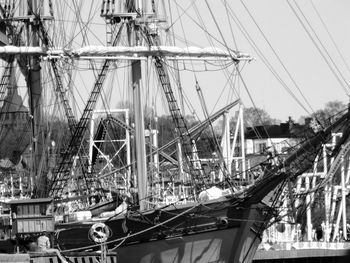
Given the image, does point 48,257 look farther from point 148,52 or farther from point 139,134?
point 148,52

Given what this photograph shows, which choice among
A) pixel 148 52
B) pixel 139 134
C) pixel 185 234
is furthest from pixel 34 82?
pixel 185 234

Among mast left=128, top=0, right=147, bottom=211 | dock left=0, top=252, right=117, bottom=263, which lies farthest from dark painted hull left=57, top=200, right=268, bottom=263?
dock left=0, top=252, right=117, bottom=263

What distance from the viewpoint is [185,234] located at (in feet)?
226

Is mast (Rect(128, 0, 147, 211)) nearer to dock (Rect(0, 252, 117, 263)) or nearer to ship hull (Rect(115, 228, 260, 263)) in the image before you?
ship hull (Rect(115, 228, 260, 263))

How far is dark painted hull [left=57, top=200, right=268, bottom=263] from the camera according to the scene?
6800cm

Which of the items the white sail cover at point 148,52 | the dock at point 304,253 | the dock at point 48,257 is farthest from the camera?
the dock at point 304,253

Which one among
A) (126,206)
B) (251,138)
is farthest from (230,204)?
(251,138)

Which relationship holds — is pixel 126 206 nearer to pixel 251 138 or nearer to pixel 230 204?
pixel 230 204

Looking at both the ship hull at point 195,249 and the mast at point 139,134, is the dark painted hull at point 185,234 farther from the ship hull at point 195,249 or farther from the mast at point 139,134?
the mast at point 139,134

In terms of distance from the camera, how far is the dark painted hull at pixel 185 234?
223ft

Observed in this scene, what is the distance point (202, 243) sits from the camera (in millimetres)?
68312

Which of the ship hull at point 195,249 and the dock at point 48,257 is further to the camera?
the ship hull at point 195,249

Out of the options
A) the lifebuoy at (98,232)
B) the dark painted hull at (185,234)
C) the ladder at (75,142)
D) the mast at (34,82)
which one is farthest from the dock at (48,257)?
the mast at (34,82)

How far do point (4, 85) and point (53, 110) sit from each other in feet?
19.0
